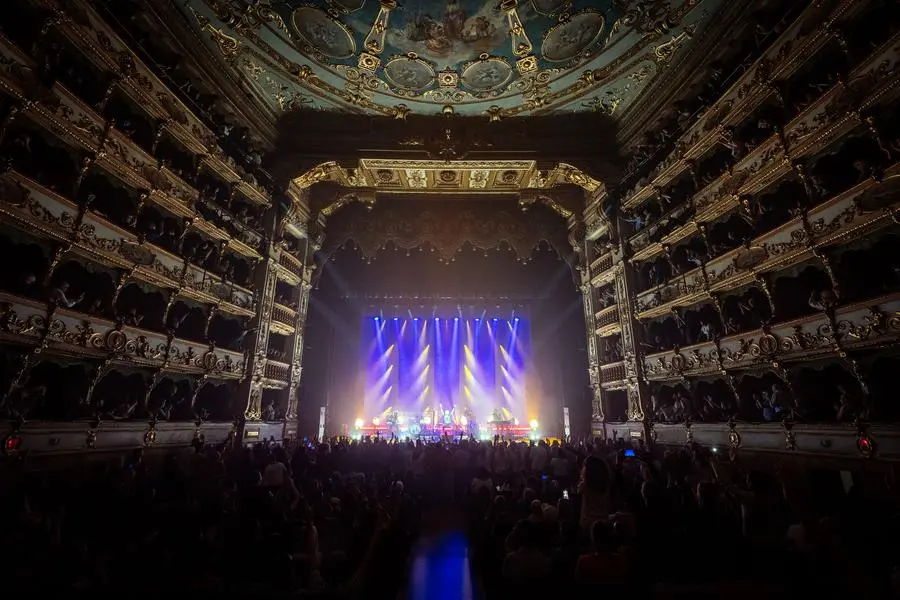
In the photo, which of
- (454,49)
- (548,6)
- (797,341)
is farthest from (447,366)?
(548,6)

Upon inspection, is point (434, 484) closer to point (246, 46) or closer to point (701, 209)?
point (701, 209)

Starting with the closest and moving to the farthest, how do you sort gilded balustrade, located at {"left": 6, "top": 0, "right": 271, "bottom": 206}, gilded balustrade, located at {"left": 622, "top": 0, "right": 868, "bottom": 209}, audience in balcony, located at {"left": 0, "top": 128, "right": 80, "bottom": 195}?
audience in balcony, located at {"left": 0, "top": 128, "right": 80, "bottom": 195}
gilded balustrade, located at {"left": 622, "top": 0, "right": 868, "bottom": 209}
gilded balustrade, located at {"left": 6, "top": 0, "right": 271, "bottom": 206}

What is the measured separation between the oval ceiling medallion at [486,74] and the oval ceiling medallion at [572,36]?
4.88 ft

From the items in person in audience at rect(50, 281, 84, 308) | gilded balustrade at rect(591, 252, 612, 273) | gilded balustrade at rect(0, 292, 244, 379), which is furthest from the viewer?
gilded balustrade at rect(591, 252, 612, 273)

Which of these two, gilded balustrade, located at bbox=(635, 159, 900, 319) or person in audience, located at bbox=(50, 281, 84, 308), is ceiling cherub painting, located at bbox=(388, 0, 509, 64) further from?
person in audience, located at bbox=(50, 281, 84, 308)

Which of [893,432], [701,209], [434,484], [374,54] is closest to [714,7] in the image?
[701,209]

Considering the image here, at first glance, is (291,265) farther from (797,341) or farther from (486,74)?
(797,341)

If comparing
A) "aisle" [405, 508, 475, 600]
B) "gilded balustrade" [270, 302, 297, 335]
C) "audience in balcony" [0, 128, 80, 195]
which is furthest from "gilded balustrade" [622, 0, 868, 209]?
"audience in balcony" [0, 128, 80, 195]

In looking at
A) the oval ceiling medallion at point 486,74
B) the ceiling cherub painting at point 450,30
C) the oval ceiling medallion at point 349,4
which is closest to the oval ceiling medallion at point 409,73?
the ceiling cherub painting at point 450,30

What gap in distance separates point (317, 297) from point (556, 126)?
15867mm

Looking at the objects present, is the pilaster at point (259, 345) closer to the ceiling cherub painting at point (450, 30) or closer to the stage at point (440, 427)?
the ceiling cherub painting at point (450, 30)

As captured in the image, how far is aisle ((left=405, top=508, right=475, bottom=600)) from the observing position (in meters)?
5.09

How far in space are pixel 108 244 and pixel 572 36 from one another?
48.7 feet

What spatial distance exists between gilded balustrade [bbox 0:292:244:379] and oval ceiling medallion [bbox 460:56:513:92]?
13.3 m
